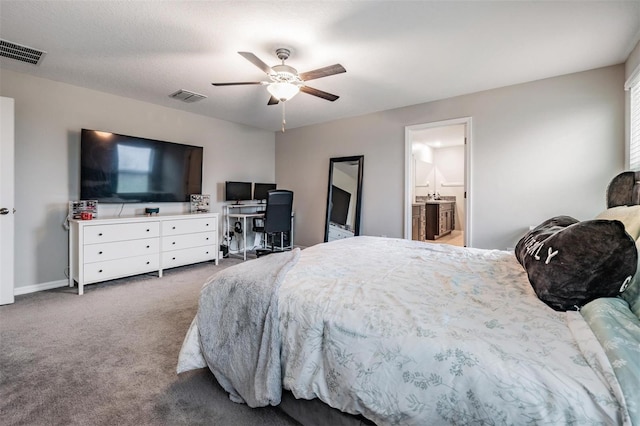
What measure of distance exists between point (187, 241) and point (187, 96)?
6.47 ft

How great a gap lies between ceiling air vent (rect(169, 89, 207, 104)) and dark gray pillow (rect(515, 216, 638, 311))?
4033 millimetres

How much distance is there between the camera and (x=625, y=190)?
1.90 meters

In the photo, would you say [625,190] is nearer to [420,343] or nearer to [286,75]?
[420,343]

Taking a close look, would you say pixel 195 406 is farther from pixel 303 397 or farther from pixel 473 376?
pixel 473 376

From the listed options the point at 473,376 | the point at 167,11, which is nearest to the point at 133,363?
the point at 473,376

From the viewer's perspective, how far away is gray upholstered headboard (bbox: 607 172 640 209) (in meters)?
1.77

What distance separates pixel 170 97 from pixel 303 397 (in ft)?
13.3

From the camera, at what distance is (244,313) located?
1428 millimetres

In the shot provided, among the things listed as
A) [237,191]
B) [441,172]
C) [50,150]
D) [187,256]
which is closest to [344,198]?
[237,191]

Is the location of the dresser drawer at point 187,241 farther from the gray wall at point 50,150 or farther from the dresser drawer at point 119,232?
the gray wall at point 50,150

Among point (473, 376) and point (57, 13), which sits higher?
point (57, 13)

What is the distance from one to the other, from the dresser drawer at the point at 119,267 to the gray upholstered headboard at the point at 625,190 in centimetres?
456

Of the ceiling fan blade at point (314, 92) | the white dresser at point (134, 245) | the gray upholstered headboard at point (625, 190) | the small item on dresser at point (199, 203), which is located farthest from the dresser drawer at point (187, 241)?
the gray upholstered headboard at point (625, 190)

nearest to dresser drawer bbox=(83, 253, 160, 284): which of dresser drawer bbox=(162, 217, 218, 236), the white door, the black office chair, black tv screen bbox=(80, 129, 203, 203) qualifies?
dresser drawer bbox=(162, 217, 218, 236)
